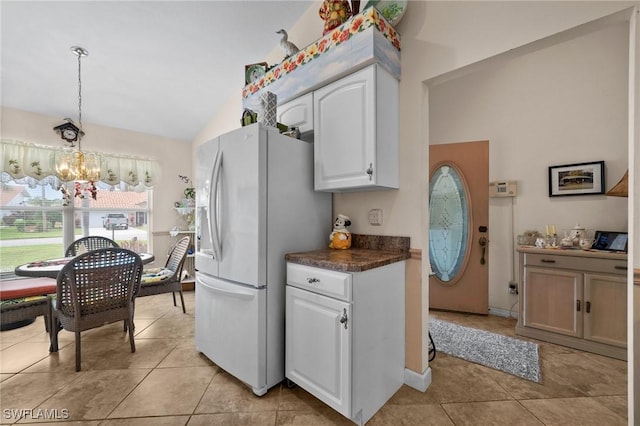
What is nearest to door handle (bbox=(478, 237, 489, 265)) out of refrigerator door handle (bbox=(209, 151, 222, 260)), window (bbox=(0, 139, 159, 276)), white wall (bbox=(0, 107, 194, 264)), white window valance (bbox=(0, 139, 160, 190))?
refrigerator door handle (bbox=(209, 151, 222, 260))

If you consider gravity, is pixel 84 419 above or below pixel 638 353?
below

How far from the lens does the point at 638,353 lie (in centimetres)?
121

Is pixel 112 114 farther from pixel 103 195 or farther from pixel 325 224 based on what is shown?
pixel 325 224

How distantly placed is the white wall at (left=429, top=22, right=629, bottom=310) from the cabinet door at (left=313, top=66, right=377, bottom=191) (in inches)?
42.2

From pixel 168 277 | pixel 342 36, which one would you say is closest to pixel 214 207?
pixel 342 36

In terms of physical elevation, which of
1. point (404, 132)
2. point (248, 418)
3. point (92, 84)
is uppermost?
point (92, 84)

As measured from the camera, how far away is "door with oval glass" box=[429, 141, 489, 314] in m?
3.12

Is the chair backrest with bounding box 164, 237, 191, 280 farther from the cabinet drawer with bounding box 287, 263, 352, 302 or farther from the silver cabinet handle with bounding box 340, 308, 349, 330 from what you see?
the silver cabinet handle with bounding box 340, 308, 349, 330

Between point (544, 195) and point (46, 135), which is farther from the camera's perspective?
point (46, 135)

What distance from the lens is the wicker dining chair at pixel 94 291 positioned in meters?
2.01

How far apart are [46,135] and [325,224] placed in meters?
3.87

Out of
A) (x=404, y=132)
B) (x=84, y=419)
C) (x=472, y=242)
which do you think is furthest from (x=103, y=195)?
(x=472, y=242)

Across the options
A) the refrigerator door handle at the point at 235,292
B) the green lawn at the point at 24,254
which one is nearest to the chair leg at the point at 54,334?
the refrigerator door handle at the point at 235,292

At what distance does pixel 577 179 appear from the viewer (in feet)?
8.70
